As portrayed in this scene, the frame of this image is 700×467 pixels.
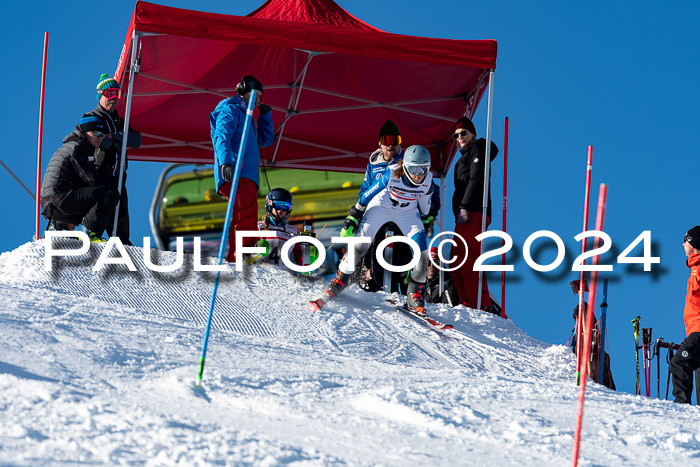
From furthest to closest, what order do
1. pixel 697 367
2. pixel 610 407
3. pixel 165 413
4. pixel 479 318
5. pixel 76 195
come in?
pixel 479 318 < pixel 76 195 < pixel 697 367 < pixel 610 407 < pixel 165 413

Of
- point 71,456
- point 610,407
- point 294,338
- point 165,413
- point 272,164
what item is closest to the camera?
point 71,456

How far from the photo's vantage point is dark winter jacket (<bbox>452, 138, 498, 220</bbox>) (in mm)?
6742

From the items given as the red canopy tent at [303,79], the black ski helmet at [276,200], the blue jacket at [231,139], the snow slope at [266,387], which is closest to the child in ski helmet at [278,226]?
the black ski helmet at [276,200]

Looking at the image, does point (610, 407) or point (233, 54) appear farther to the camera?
point (233, 54)

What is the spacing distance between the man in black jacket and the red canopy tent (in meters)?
0.58

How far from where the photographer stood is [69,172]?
589 centimetres

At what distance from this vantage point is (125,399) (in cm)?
305

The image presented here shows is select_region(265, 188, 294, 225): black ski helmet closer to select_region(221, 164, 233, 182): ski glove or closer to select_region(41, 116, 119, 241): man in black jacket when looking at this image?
select_region(221, 164, 233, 182): ski glove

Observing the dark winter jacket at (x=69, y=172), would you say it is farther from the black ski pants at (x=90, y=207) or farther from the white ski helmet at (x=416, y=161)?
the white ski helmet at (x=416, y=161)

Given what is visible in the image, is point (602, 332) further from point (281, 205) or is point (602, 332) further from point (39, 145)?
point (39, 145)

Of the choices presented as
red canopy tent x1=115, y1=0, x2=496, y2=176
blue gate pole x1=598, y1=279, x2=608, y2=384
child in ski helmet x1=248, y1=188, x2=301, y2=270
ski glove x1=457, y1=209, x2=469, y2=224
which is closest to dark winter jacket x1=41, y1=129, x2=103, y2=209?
red canopy tent x1=115, y1=0, x2=496, y2=176

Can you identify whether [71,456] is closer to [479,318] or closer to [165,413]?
[165,413]

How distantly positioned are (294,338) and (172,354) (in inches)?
39.1

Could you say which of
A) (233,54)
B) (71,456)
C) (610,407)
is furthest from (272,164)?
(71,456)
